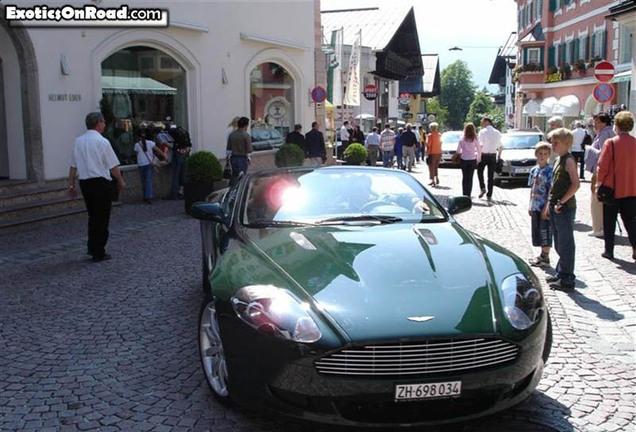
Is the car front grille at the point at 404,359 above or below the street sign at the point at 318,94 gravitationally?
below

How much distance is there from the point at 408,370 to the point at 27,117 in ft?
35.0

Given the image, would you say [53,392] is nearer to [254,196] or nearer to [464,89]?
[254,196]

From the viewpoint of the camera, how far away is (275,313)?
343 centimetres

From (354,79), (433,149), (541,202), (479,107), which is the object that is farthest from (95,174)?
(479,107)

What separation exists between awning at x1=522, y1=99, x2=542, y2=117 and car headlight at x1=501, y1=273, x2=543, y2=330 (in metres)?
45.4

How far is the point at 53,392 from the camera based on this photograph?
13.9 feet

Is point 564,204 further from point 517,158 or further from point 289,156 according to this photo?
point 517,158

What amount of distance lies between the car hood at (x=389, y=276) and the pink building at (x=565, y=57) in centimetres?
2828

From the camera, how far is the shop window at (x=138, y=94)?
45.9ft

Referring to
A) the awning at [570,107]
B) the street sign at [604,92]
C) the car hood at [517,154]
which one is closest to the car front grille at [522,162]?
the car hood at [517,154]

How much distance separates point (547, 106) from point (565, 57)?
10.6ft

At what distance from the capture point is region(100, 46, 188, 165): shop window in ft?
45.9

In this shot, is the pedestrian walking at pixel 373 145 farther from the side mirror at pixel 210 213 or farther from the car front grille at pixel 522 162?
the side mirror at pixel 210 213

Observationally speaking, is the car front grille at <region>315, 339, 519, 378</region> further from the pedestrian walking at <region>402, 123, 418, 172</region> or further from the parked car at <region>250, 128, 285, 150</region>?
the pedestrian walking at <region>402, 123, 418, 172</region>
